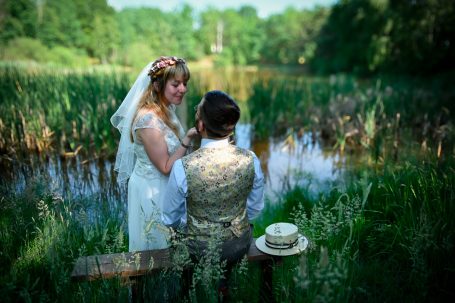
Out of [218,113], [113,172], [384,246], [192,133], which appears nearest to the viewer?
[218,113]

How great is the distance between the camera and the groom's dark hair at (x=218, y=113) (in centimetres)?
186

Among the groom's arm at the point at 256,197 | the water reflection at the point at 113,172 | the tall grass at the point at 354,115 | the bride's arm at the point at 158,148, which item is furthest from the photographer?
the tall grass at the point at 354,115

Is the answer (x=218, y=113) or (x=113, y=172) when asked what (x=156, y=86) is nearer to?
(x=218, y=113)

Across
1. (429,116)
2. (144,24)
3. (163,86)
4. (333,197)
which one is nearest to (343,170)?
(333,197)

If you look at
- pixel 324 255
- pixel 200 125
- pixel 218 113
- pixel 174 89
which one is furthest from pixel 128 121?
pixel 324 255

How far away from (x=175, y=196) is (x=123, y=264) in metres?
0.43

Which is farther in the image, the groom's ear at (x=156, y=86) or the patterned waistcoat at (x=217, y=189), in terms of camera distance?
the groom's ear at (x=156, y=86)

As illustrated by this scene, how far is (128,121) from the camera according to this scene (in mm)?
2652

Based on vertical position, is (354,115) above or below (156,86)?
below

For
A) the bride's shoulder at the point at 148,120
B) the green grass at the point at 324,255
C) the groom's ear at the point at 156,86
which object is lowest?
the green grass at the point at 324,255

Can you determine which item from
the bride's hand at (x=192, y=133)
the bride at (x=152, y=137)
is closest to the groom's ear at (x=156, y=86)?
the bride at (x=152, y=137)

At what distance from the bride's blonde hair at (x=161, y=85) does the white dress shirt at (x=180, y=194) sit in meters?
0.71

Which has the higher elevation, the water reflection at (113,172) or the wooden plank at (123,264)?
the wooden plank at (123,264)

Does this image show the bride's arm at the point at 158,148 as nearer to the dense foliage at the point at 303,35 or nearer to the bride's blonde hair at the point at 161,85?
the bride's blonde hair at the point at 161,85
